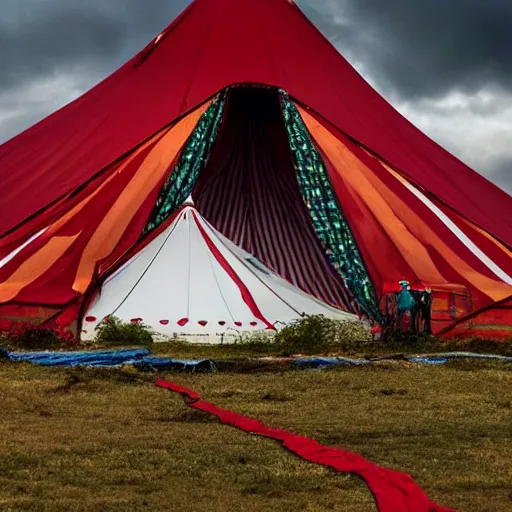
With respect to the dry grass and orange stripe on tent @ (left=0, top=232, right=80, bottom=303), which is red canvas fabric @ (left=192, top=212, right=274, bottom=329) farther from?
the dry grass

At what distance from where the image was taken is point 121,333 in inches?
459

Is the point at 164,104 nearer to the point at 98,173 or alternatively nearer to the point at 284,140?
the point at 98,173

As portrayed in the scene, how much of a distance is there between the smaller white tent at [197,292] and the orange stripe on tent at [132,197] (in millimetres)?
343

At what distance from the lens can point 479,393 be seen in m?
7.88

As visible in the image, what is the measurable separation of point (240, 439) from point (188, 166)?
7754 mm

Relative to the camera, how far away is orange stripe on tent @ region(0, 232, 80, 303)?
12.0m

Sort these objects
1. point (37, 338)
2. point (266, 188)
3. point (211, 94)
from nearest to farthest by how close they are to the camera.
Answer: point (37, 338) → point (211, 94) → point (266, 188)

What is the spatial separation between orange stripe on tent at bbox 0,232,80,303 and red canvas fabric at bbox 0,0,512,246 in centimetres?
59

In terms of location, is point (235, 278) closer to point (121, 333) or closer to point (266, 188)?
point (121, 333)

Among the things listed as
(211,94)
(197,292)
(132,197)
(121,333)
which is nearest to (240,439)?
(121,333)

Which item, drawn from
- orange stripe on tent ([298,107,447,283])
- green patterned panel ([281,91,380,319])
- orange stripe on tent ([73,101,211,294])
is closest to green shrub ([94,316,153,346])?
orange stripe on tent ([73,101,211,294])

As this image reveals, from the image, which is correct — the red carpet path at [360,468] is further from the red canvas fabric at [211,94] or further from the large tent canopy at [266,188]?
the red canvas fabric at [211,94]

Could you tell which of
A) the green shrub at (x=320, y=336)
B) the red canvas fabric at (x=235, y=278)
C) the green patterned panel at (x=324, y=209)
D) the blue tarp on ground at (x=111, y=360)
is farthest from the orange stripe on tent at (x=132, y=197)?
the green shrub at (x=320, y=336)

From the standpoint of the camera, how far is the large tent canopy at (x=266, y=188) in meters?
12.3
